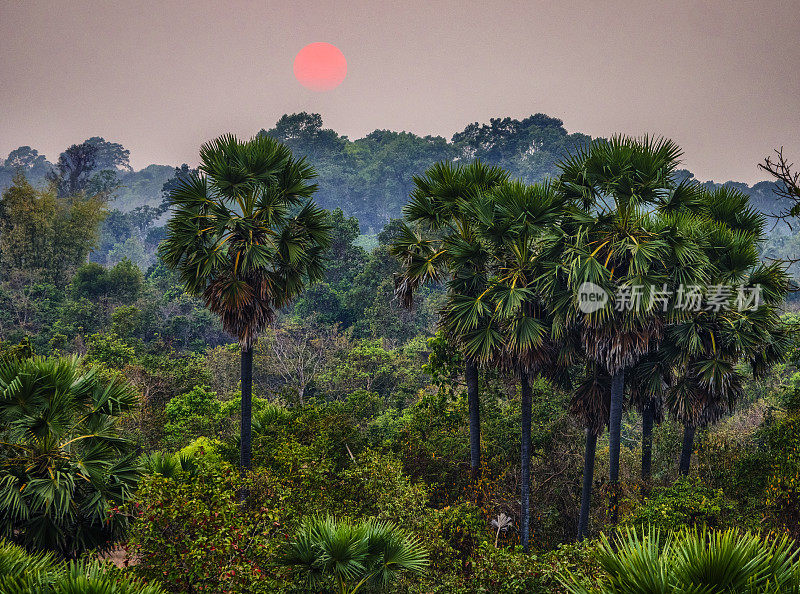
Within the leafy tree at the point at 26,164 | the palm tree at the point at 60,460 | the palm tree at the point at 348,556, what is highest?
the leafy tree at the point at 26,164

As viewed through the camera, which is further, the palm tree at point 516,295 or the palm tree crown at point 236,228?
the palm tree crown at point 236,228

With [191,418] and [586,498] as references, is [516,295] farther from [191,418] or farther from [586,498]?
[191,418]

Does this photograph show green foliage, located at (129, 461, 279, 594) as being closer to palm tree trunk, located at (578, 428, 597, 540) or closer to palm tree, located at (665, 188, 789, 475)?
palm tree trunk, located at (578, 428, 597, 540)

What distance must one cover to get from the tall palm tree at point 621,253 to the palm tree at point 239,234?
5.69m

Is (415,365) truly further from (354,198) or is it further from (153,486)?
(354,198)

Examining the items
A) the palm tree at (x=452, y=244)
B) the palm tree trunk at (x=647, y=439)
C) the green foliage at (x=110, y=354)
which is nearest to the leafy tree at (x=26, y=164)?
the green foliage at (x=110, y=354)

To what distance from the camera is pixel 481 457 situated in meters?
12.0

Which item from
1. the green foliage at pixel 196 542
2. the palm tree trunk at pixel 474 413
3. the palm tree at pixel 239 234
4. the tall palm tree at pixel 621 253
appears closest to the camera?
the green foliage at pixel 196 542

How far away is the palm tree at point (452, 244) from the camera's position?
34.9ft

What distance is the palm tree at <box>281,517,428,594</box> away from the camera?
5.74m

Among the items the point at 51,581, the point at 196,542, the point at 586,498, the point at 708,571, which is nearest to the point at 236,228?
the point at 196,542

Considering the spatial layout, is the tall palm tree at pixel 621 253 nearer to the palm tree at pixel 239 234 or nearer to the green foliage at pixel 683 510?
the green foliage at pixel 683 510

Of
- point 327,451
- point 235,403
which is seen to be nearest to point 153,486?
point 327,451

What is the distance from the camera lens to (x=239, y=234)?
1049 centimetres
